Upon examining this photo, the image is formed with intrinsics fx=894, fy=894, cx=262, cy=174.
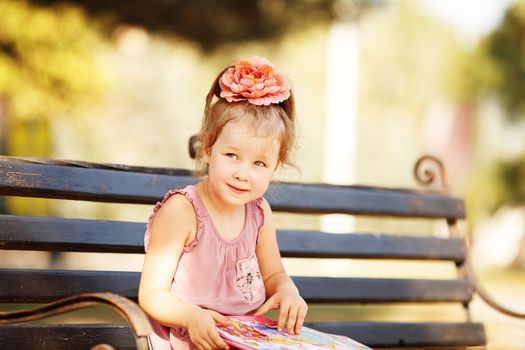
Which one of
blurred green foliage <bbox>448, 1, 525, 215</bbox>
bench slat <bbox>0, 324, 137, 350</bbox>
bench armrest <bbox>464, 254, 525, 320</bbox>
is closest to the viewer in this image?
bench slat <bbox>0, 324, 137, 350</bbox>

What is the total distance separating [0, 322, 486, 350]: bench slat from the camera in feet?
8.13

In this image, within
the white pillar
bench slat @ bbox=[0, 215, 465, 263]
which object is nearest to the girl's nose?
bench slat @ bbox=[0, 215, 465, 263]

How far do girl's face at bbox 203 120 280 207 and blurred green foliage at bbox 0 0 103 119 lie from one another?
245 inches

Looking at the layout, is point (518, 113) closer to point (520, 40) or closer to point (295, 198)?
point (520, 40)

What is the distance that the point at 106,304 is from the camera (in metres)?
1.88

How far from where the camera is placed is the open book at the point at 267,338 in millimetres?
2006

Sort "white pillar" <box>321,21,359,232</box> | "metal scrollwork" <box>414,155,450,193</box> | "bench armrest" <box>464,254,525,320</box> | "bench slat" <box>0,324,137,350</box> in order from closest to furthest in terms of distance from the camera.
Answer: "bench slat" <box>0,324,137,350</box>
"bench armrest" <box>464,254,525,320</box>
"metal scrollwork" <box>414,155,450,193</box>
"white pillar" <box>321,21,359,232</box>

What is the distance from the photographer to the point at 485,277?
12.1 m

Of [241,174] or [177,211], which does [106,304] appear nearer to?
[177,211]

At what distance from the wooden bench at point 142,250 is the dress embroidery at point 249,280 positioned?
471 mm

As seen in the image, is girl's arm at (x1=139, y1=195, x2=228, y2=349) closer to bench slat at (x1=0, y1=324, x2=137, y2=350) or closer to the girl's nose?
the girl's nose

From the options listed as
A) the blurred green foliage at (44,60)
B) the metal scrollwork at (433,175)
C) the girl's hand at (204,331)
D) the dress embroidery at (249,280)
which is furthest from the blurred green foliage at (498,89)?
the girl's hand at (204,331)

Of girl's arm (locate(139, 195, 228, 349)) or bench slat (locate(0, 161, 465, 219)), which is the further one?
bench slat (locate(0, 161, 465, 219))

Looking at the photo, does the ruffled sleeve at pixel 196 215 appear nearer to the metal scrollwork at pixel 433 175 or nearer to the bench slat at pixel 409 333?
the bench slat at pixel 409 333
